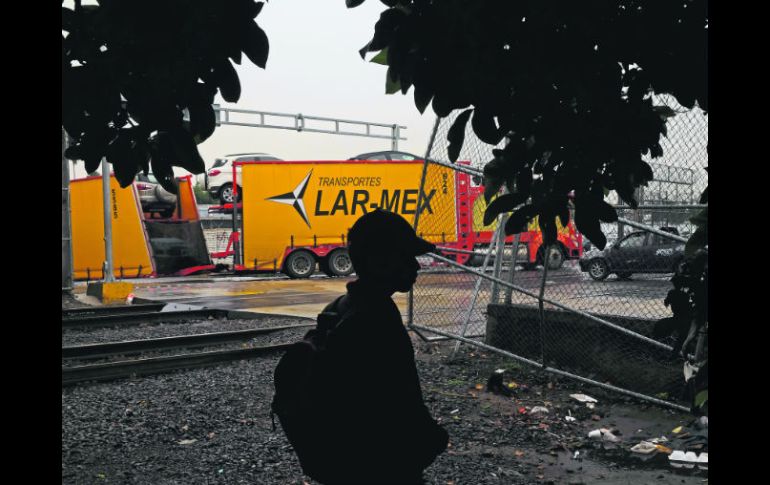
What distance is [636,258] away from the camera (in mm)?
7129

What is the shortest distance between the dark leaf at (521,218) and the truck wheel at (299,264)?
1901 centimetres

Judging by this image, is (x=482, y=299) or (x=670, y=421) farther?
(x=482, y=299)

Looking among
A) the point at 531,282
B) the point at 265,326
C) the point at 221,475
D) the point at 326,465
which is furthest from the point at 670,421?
the point at 265,326

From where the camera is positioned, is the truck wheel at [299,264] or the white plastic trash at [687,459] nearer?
the white plastic trash at [687,459]

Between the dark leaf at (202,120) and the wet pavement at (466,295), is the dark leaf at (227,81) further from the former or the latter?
the wet pavement at (466,295)

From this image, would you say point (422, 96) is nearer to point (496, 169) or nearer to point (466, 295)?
point (496, 169)

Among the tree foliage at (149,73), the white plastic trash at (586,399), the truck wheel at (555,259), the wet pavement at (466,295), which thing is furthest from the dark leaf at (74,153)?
the white plastic trash at (586,399)

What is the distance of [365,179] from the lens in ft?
71.9

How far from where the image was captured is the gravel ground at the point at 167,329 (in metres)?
10.5

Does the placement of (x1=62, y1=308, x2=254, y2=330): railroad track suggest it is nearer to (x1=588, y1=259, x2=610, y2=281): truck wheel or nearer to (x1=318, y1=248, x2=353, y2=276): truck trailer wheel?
(x1=588, y1=259, x2=610, y2=281): truck wheel

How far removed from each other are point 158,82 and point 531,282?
5.97 m

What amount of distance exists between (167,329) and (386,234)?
10.0 meters

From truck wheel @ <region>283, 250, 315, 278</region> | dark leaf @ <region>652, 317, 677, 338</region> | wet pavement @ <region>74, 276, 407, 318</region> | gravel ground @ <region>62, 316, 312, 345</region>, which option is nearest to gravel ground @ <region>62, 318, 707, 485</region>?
dark leaf @ <region>652, 317, 677, 338</region>
